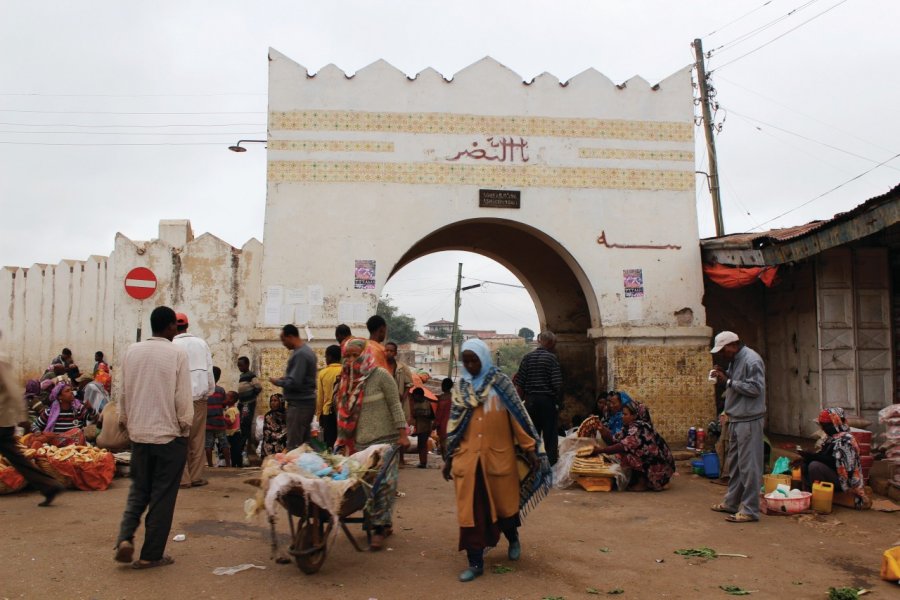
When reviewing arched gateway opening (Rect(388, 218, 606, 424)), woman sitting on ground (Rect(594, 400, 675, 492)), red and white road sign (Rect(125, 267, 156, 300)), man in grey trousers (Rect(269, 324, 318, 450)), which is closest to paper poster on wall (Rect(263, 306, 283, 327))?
red and white road sign (Rect(125, 267, 156, 300))

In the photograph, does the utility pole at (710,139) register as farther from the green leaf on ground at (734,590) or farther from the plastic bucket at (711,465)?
the green leaf on ground at (734,590)

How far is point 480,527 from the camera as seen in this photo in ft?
16.4

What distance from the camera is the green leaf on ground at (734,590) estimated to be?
481 centimetres

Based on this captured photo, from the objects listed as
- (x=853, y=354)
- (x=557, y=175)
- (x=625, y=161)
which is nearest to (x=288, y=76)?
(x=557, y=175)

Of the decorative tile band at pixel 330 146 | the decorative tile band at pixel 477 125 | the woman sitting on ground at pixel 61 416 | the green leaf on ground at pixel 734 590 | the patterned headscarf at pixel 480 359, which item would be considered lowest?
the green leaf on ground at pixel 734 590

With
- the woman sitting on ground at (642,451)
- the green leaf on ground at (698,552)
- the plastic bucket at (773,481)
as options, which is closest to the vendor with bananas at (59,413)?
the woman sitting on ground at (642,451)

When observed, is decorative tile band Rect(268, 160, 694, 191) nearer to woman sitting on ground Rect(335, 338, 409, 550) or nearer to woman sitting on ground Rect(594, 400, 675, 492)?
woman sitting on ground Rect(594, 400, 675, 492)

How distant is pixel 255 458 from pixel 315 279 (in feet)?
8.49

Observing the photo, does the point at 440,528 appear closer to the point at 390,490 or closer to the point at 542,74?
the point at 390,490

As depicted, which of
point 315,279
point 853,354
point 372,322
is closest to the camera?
point 372,322

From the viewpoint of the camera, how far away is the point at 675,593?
4.82 m

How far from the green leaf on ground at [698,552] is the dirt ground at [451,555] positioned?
0.31 feet

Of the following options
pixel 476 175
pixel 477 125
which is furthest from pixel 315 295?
pixel 477 125

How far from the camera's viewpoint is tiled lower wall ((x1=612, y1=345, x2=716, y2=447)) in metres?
11.1
